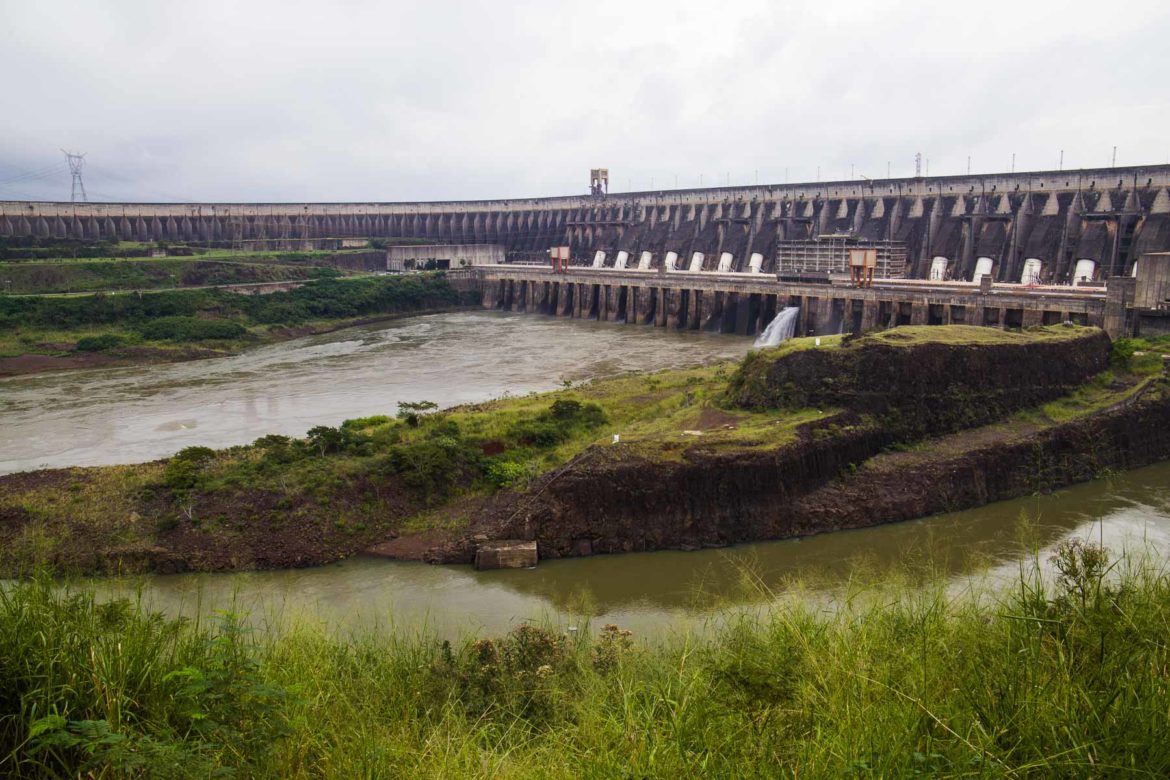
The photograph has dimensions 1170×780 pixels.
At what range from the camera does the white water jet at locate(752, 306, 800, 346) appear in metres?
47.4

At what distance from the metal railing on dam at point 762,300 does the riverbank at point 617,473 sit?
45.3 feet

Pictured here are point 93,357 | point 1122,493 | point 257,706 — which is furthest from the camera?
point 93,357

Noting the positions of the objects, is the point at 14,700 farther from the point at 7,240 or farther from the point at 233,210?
the point at 233,210

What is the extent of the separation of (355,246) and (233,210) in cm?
1242

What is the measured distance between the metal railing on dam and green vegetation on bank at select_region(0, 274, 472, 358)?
11.7 meters

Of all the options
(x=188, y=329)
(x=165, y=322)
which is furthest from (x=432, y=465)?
(x=165, y=322)

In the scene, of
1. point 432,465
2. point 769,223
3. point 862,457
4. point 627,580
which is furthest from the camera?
point 769,223

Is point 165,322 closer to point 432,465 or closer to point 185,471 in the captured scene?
point 185,471

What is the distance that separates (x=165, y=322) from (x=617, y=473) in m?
40.2

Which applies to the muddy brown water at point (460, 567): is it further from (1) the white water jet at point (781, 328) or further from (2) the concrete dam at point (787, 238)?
(2) the concrete dam at point (787, 238)

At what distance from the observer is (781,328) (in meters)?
48.1

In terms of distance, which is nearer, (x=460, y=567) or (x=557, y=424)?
(x=460, y=567)

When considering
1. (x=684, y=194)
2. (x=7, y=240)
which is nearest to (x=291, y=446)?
(x=684, y=194)

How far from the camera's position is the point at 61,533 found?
62.6ft
